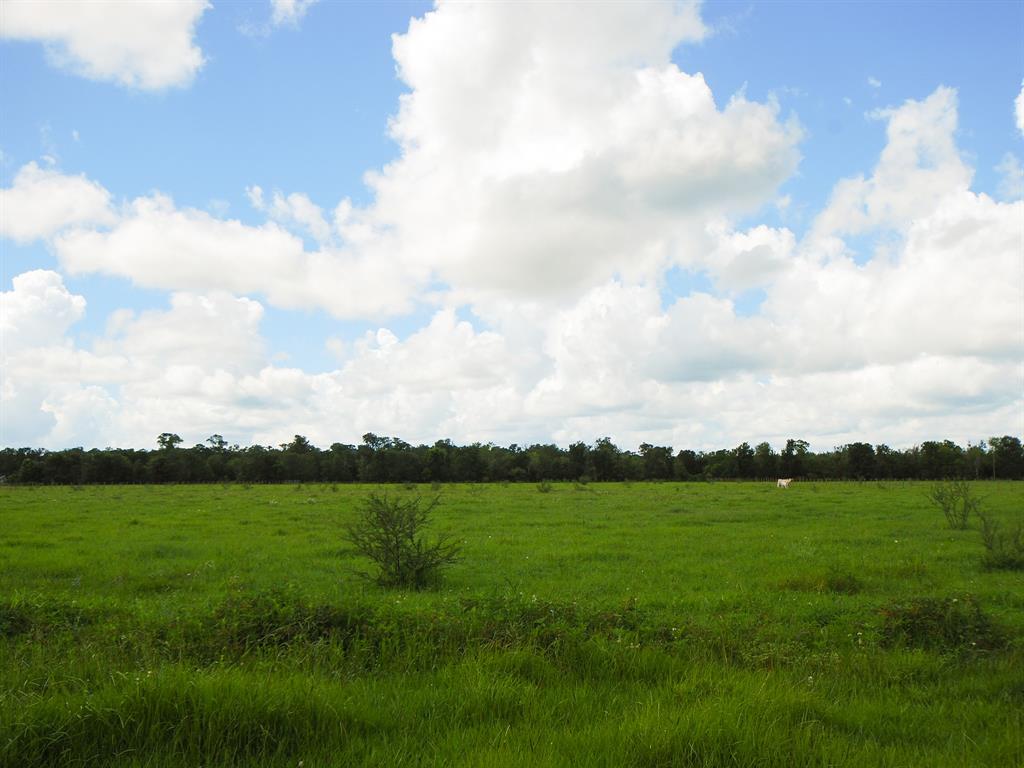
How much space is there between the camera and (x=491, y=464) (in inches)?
4562

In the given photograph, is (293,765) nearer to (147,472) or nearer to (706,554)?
(706,554)

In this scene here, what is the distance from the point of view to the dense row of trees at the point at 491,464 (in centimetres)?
11000

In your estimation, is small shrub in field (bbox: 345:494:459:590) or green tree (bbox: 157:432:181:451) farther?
green tree (bbox: 157:432:181:451)

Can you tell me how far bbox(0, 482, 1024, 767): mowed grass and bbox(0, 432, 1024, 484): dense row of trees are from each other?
317ft

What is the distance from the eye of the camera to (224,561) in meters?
16.2

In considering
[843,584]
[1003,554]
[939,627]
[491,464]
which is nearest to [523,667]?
[939,627]

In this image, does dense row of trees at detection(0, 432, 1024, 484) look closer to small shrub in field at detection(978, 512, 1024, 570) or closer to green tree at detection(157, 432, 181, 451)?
green tree at detection(157, 432, 181, 451)

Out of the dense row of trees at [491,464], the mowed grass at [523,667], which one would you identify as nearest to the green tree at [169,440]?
the dense row of trees at [491,464]

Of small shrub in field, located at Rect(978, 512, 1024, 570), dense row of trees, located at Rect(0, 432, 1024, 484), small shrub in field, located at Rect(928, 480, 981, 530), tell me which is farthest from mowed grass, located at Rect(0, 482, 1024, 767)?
dense row of trees, located at Rect(0, 432, 1024, 484)

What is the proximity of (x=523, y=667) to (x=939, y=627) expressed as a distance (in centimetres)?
557

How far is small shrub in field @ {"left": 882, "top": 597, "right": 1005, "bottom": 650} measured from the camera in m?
7.96

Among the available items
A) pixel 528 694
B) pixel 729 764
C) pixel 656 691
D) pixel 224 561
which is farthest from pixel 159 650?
pixel 224 561

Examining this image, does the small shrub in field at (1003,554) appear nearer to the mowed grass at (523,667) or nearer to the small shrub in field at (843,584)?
the mowed grass at (523,667)

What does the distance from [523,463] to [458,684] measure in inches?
4501
